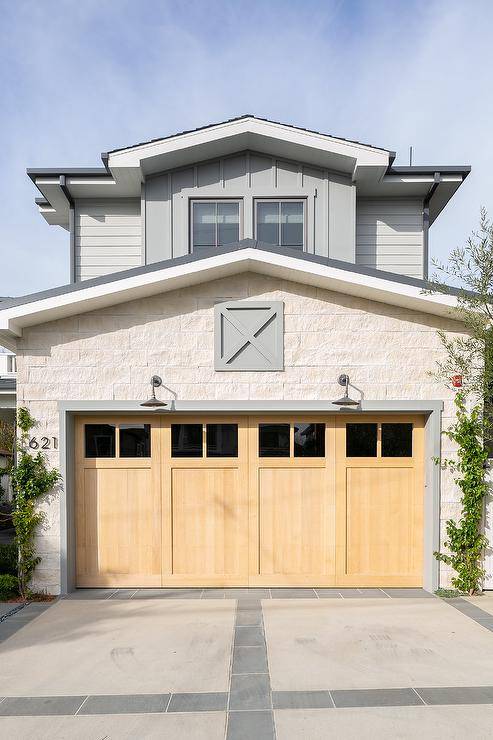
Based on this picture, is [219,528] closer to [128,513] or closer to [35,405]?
[128,513]

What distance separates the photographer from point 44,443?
6766 millimetres

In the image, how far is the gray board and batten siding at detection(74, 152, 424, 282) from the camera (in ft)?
28.8

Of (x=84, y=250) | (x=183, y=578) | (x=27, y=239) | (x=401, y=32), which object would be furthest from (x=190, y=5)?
(x=27, y=239)

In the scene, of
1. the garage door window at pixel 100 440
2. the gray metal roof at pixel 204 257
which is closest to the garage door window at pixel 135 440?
the garage door window at pixel 100 440

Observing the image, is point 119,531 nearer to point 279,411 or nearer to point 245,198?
point 279,411

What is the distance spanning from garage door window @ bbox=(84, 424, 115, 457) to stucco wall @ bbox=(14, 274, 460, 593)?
17.7 inches

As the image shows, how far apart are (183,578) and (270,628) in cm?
176

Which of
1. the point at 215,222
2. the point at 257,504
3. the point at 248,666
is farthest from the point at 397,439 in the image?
the point at 215,222

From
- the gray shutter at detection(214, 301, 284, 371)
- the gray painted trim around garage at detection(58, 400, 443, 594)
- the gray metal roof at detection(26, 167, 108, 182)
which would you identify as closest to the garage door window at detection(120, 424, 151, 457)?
the gray painted trim around garage at detection(58, 400, 443, 594)

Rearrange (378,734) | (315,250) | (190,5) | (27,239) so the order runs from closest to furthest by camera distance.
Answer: (378,734), (315,250), (190,5), (27,239)

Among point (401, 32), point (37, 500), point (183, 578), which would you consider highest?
point (401, 32)

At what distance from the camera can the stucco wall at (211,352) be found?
6.73 metres

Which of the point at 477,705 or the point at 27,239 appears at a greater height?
the point at 27,239

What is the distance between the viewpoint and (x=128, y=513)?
6898 millimetres
